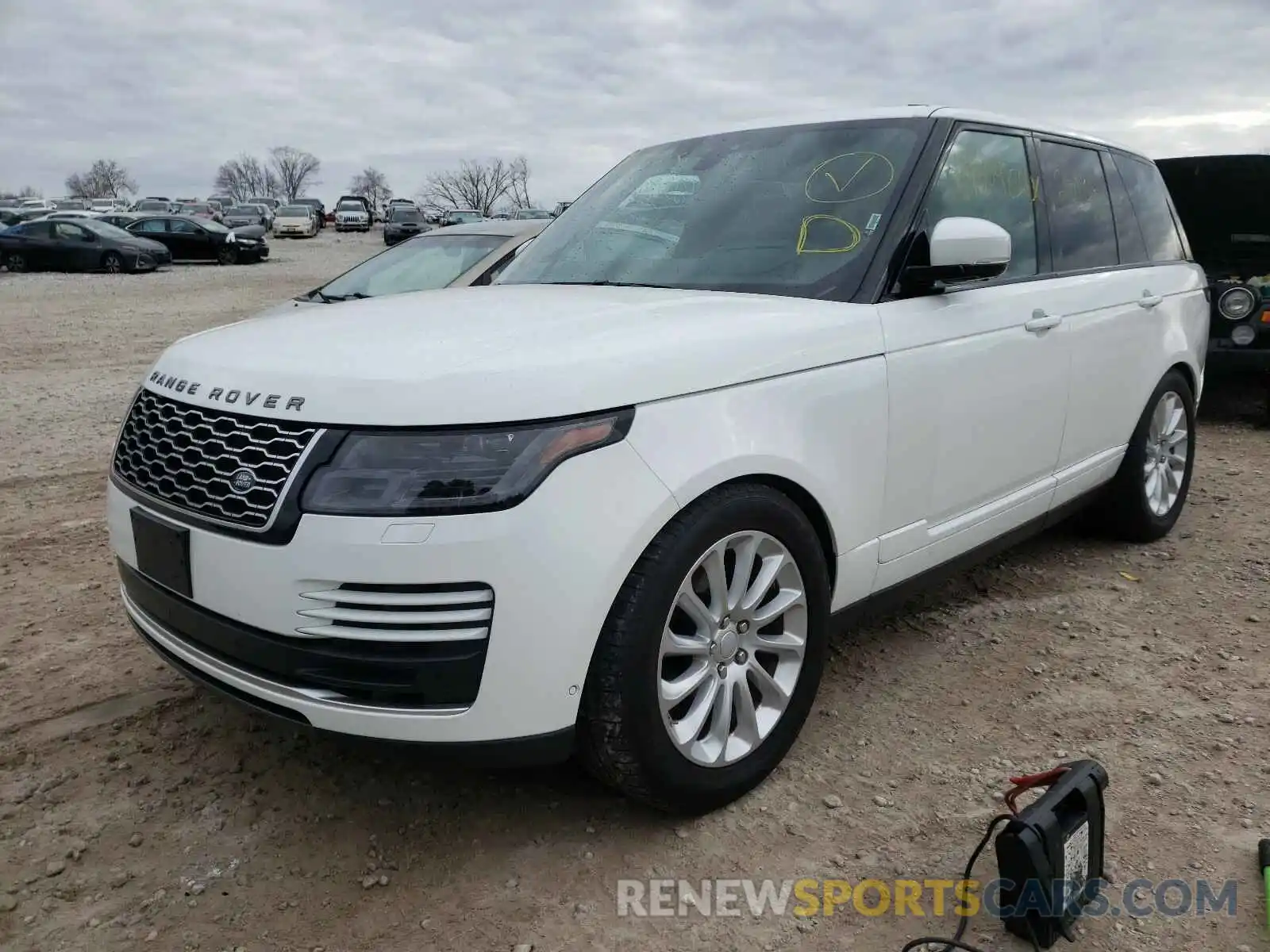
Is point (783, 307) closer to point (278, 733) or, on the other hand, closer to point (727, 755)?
point (727, 755)

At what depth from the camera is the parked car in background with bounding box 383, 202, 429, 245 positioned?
39625 millimetres

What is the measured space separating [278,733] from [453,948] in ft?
3.73

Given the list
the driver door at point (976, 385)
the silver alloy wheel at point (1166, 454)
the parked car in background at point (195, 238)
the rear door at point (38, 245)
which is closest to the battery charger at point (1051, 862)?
the driver door at point (976, 385)

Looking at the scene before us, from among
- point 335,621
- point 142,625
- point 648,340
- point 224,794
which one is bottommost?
point 224,794

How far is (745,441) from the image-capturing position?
7.82 feet

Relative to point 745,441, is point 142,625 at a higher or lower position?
lower

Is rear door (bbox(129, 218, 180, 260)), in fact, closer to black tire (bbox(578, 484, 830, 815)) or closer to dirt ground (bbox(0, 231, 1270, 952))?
dirt ground (bbox(0, 231, 1270, 952))

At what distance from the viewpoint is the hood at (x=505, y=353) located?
2.10 metres

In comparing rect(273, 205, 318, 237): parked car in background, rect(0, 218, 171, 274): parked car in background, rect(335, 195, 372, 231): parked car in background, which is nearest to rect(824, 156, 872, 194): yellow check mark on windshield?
rect(0, 218, 171, 274): parked car in background

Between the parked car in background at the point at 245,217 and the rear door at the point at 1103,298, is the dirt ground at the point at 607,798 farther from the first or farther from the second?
the parked car in background at the point at 245,217

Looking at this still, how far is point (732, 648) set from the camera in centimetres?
250

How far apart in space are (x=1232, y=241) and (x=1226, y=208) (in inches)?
17.5

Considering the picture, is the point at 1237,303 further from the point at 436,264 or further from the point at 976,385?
the point at 436,264

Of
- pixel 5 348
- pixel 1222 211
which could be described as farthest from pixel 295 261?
pixel 1222 211
